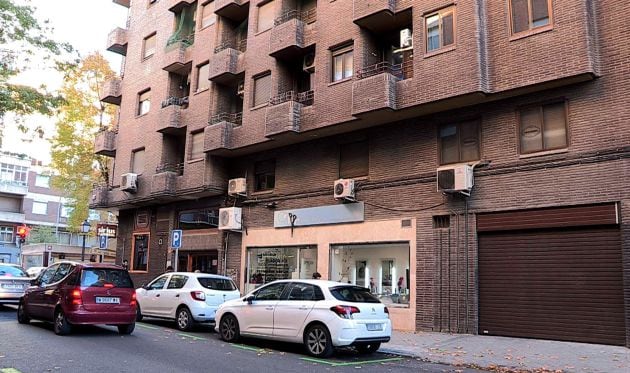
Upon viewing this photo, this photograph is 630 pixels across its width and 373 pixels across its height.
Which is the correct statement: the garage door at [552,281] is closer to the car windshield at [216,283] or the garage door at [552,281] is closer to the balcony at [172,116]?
the car windshield at [216,283]

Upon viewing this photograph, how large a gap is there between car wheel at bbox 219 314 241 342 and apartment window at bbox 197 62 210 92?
12.7 m

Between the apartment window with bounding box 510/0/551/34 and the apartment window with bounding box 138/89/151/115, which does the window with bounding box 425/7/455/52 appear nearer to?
the apartment window with bounding box 510/0/551/34

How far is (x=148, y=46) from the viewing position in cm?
2702

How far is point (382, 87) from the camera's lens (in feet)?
49.0

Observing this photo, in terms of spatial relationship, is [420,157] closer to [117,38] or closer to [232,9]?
[232,9]

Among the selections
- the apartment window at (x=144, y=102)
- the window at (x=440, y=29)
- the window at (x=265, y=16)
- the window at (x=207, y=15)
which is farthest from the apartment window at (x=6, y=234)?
the window at (x=440, y=29)

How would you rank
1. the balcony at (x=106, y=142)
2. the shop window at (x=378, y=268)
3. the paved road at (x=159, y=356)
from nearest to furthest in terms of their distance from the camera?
the paved road at (x=159, y=356), the shop window at (x=378, y=268), the balcony at (x=106, y=142)

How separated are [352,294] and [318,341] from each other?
112cm

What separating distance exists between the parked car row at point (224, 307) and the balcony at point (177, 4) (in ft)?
46.8

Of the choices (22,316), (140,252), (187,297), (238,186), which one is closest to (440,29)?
(238,186)

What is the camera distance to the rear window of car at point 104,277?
1217 cm

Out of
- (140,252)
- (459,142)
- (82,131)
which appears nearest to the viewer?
(459,142)

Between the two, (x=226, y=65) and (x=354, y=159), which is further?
(x=226, y=65)

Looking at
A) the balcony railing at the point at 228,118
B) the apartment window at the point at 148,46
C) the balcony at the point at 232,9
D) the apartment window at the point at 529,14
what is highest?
the apartment window at the point at 148,46
